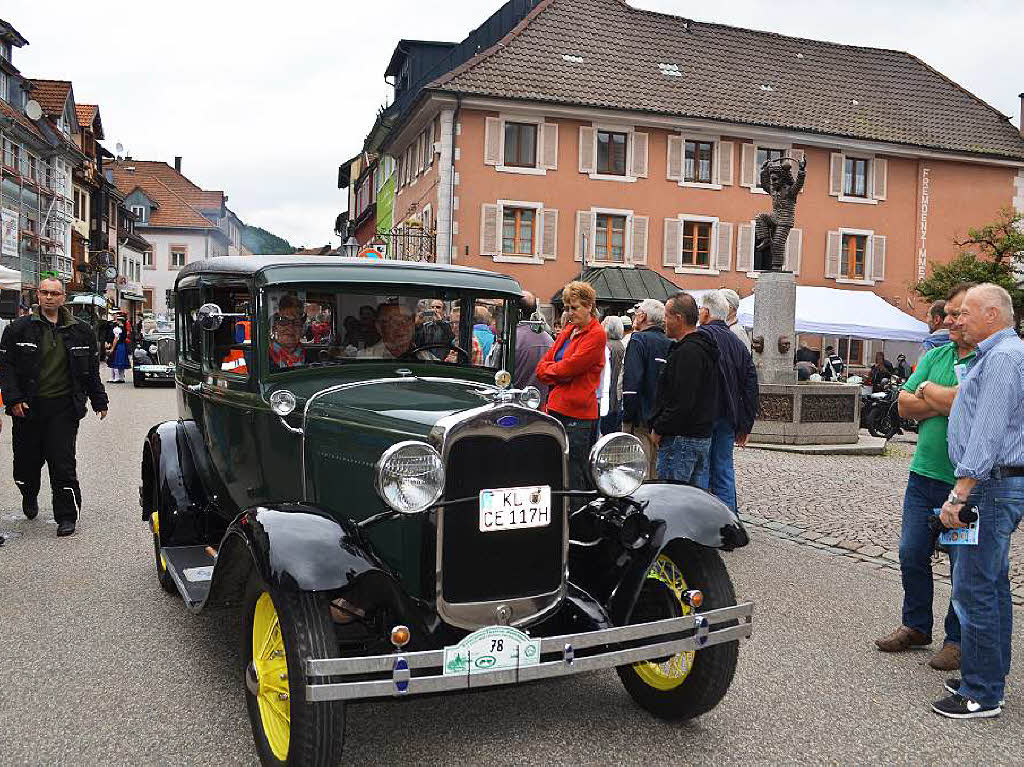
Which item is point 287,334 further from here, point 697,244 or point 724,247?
point 724,247

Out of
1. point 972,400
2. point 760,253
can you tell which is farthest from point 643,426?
point 760,253

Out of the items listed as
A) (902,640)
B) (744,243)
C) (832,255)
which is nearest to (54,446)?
(902,640)

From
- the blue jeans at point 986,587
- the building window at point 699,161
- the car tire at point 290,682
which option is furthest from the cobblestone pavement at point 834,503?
the building window at point 699,161

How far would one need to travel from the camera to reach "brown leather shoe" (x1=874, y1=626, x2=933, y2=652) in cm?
480

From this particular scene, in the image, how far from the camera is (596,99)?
94.6ft

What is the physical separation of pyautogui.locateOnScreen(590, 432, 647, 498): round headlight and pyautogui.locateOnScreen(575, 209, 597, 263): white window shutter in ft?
83.7

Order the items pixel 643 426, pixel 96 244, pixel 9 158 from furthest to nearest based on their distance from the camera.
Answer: pixel 96 244 → pixel 9 158 → pixel 643 426

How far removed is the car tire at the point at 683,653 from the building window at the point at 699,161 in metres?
27.8

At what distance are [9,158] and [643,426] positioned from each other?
37.9 metres

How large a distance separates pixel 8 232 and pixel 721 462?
1455 inches

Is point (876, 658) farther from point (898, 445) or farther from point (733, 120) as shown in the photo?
point (733, 120)

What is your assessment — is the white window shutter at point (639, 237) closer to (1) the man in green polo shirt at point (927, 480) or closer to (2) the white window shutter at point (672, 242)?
(2) the white window shutter at point (672, 242)

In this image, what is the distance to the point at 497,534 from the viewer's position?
11.4 feet

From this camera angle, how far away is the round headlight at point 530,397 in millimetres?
3713
